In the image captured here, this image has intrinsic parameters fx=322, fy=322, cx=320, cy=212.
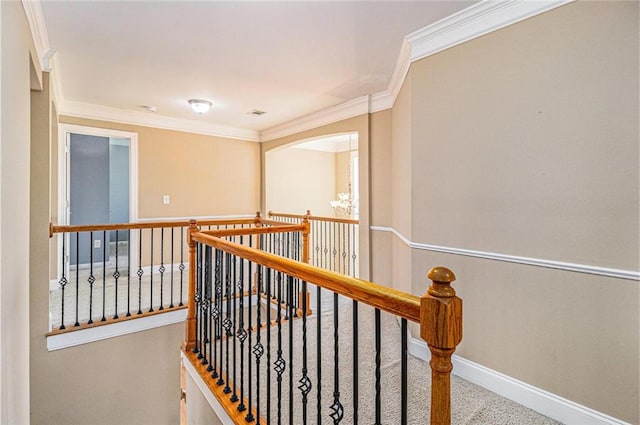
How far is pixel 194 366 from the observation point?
2266mm

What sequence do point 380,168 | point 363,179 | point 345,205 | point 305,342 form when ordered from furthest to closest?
point 345,205 → point 363,179 → point 380,168 → point 305,342

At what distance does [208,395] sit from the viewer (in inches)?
80.6

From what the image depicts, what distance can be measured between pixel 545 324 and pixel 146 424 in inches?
149

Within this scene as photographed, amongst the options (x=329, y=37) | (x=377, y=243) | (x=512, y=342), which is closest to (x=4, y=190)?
(x=329, y=37)

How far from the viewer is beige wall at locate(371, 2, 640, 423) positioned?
152 cm

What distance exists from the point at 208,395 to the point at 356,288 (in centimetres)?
158

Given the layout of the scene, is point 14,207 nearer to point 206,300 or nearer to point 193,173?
point 206,300

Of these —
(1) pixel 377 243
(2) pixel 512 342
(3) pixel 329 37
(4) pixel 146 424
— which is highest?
(3) pixel 329 37

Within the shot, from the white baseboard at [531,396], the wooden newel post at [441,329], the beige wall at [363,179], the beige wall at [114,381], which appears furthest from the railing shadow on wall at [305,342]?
the beige wall at [114,381]

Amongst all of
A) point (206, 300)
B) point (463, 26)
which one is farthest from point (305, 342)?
point (463, 26)

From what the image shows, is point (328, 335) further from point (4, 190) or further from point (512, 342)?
point (4, 190)

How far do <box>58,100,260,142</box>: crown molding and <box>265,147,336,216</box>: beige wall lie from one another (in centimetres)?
65

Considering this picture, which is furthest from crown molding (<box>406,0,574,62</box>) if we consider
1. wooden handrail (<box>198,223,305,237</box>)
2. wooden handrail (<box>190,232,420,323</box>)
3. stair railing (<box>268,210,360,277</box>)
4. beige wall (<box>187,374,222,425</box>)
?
beige wall (<box>187,374,222,425</box>)

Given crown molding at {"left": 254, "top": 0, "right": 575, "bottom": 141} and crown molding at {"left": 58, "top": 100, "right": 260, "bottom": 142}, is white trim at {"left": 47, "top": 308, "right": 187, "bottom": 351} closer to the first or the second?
crown molding at {"left": 58, "top": 100, "right": 260, "bottom": 142}
